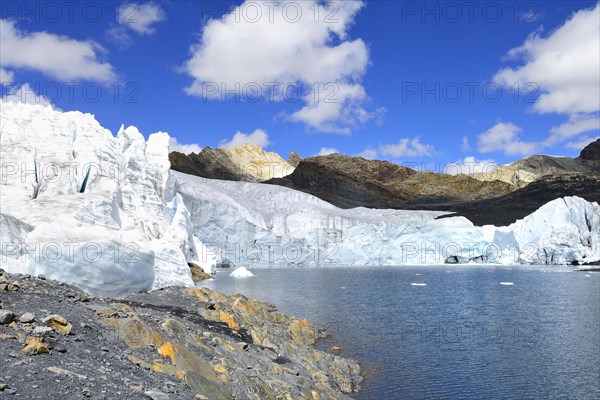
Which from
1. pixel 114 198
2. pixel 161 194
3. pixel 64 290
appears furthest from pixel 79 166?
pixel 64 290

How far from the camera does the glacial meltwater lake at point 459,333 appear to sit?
17688 millimetres

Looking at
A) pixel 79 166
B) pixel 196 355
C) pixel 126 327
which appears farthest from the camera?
pixel 79 166

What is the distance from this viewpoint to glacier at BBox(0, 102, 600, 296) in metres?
18.8

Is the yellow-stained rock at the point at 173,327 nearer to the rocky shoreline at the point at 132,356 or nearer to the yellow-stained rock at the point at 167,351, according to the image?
the rocky shoreline at the point at 132,356

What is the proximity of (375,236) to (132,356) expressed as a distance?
230ft

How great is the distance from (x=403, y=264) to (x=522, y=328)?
53.9m

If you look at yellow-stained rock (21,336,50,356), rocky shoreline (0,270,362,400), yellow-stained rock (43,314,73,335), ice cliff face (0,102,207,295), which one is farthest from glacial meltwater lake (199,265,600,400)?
yellow-stained rock (21,336,50,356)

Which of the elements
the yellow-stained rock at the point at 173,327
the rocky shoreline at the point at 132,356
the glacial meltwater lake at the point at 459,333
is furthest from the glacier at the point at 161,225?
the glacial meltwater lake at the point at 459,333

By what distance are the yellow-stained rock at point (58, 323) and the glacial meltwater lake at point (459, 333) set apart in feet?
32.8

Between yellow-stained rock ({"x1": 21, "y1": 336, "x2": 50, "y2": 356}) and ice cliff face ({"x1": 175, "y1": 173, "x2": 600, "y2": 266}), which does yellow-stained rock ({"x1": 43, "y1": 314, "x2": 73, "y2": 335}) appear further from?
ice cliff face ({"x1": 175, "y1": 173, "x2": 600, "y2": 266})

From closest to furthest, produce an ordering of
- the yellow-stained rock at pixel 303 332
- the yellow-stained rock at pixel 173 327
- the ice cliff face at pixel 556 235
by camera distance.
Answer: the yellow-stained rock at pixel 173 327 → the yellow-stained rock at pixel 303 332 → the ice cliff face at pixel 556 235

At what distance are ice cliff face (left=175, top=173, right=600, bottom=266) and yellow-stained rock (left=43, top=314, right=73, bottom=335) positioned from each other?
61.8m

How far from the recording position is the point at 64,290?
1329 centimetres

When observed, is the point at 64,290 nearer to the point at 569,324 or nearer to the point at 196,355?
the point at 196,355
